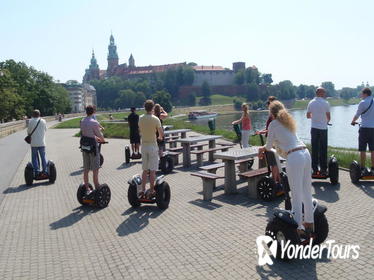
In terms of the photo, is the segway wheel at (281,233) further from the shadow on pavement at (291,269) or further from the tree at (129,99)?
the tree at (129,99)

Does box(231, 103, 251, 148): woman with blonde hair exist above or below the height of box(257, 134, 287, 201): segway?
above

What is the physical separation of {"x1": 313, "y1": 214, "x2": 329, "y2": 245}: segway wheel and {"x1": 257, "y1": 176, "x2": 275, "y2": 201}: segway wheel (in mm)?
2720

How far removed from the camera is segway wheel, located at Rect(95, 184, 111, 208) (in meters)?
8.35

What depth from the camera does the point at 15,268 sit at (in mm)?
5410

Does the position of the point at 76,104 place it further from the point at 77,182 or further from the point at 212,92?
the point at 77,182

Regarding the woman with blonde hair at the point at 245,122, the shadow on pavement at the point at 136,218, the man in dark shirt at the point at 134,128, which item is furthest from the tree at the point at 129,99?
the shadow on pavement at the point at 136,218

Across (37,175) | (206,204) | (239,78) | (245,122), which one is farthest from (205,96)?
(206,204)

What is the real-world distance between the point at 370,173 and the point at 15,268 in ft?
25.2

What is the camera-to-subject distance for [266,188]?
823 cm

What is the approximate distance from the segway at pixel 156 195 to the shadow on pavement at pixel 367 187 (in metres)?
4.15

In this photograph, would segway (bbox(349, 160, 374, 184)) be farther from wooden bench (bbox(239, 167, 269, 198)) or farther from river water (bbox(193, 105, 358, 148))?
river water (bbox(193, 105, 358, 148))

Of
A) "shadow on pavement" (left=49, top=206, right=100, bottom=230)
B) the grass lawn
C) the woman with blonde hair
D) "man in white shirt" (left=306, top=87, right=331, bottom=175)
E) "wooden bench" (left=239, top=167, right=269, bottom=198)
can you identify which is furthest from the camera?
the grass lawn

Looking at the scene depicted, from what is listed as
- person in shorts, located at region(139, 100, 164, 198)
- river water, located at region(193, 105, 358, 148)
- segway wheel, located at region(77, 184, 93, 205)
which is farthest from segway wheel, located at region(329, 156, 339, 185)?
river water, located at region(193, 105, 358, 148)

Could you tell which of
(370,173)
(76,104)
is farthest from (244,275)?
(76,104)
